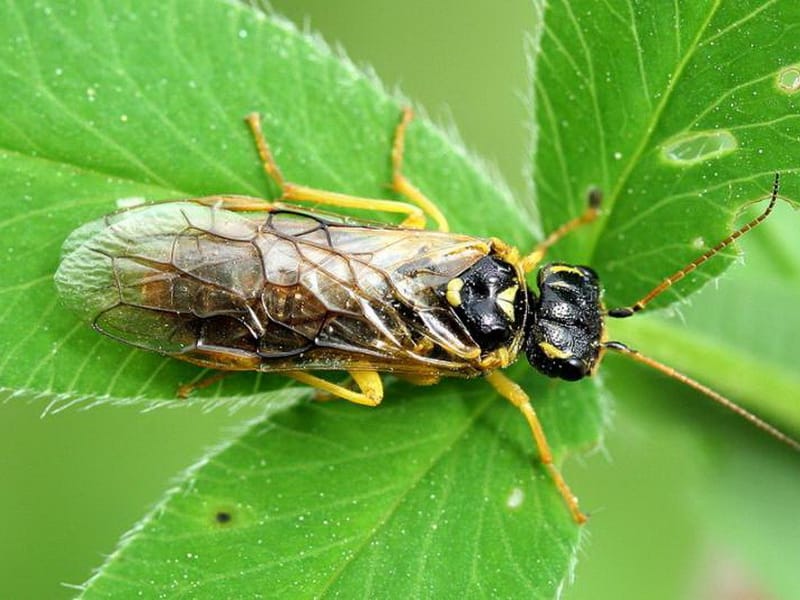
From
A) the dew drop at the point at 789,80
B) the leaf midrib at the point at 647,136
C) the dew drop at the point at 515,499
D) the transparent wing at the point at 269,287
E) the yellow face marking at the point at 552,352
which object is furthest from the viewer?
the yellow face marking at the point at 552,352

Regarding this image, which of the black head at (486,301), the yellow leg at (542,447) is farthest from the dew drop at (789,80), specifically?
the yellow leg at (542,447)

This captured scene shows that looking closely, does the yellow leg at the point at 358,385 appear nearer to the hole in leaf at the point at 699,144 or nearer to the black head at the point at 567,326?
the black head at the point at 567,326

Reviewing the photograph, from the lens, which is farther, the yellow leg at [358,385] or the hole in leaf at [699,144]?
the yellow leg at [358,385]

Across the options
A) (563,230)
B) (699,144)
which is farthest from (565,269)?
(699,144)

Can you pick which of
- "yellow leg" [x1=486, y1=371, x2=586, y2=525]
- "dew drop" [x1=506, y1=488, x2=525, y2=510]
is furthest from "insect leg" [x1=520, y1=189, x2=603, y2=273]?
"dew drop" [x1=506, y1=488, x2=525, y2=510]

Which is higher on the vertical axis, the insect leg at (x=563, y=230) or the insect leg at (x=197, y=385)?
the insect leg at (x=563, y=230)

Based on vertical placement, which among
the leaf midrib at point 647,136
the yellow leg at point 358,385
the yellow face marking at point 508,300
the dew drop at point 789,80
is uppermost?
the dew drop at point 789,80

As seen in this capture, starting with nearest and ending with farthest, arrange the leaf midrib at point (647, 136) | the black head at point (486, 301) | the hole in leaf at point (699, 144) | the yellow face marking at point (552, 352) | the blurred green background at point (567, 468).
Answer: the leaf midrib at point (647, 136), the hole in leaf at point (699, 144), the yellow face marking at point (552, 352), the black head at point (486, 301), the blurred green background at point (567, 468)

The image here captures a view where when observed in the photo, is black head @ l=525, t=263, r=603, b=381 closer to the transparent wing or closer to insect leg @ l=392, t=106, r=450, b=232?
the transparent wing
